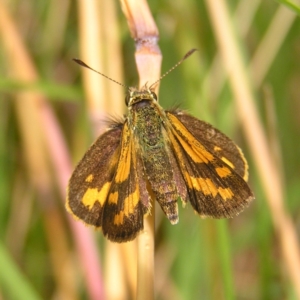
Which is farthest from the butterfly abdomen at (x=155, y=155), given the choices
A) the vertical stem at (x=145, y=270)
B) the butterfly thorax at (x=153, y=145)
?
the vertical stem at (x=145, y=270)

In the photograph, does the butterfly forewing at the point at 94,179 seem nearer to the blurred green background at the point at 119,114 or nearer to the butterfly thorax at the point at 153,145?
the butterfly thorax at the point at 153,145

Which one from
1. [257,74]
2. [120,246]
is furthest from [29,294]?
[257,74]

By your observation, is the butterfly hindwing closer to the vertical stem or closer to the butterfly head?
the butterfly head

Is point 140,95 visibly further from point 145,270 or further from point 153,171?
point 145,270

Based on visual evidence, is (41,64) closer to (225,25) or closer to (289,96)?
(225,25)

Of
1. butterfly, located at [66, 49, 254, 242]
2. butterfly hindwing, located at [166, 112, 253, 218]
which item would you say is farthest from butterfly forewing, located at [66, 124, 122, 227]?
butterfly hindwing, located at [166, 112, 253, 218]

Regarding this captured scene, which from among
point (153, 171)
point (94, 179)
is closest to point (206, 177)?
point (153, 171)

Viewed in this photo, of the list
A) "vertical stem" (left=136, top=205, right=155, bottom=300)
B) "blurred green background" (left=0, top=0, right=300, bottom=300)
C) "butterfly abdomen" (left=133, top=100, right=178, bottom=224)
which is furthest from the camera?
"blurred green background" (left=0, top=0, right=300, bottom=300)
